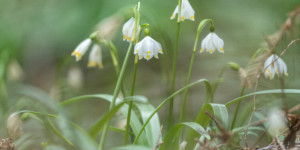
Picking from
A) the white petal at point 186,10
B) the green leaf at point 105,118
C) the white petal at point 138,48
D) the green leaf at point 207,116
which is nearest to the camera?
the green leaf at point 105,118

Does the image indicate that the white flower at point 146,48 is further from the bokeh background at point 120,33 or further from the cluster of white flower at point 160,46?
the bokeh background at point 120,33

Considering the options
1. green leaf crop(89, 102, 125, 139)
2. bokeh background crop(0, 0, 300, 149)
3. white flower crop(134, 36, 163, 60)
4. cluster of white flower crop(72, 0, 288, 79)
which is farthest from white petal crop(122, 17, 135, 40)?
bokeh background crop(0, 0, 300, 149)

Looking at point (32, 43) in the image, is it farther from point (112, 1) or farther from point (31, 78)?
point (112, 1)

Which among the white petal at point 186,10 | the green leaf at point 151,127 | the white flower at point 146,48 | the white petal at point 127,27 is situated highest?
the white petal at point 186,10

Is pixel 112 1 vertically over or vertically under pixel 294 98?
over

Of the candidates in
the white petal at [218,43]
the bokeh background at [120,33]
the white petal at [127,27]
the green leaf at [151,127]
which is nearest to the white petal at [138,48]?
the white petal at [127,27]

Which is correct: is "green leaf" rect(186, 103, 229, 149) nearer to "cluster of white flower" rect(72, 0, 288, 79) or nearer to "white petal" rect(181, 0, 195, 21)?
"cluster of white flower" rect(72, 0, 288, 79)

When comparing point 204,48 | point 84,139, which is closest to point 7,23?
point 204,48

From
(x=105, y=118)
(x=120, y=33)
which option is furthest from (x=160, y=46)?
(x=120, y=33)

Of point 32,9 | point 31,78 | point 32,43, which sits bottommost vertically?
point 31,78
